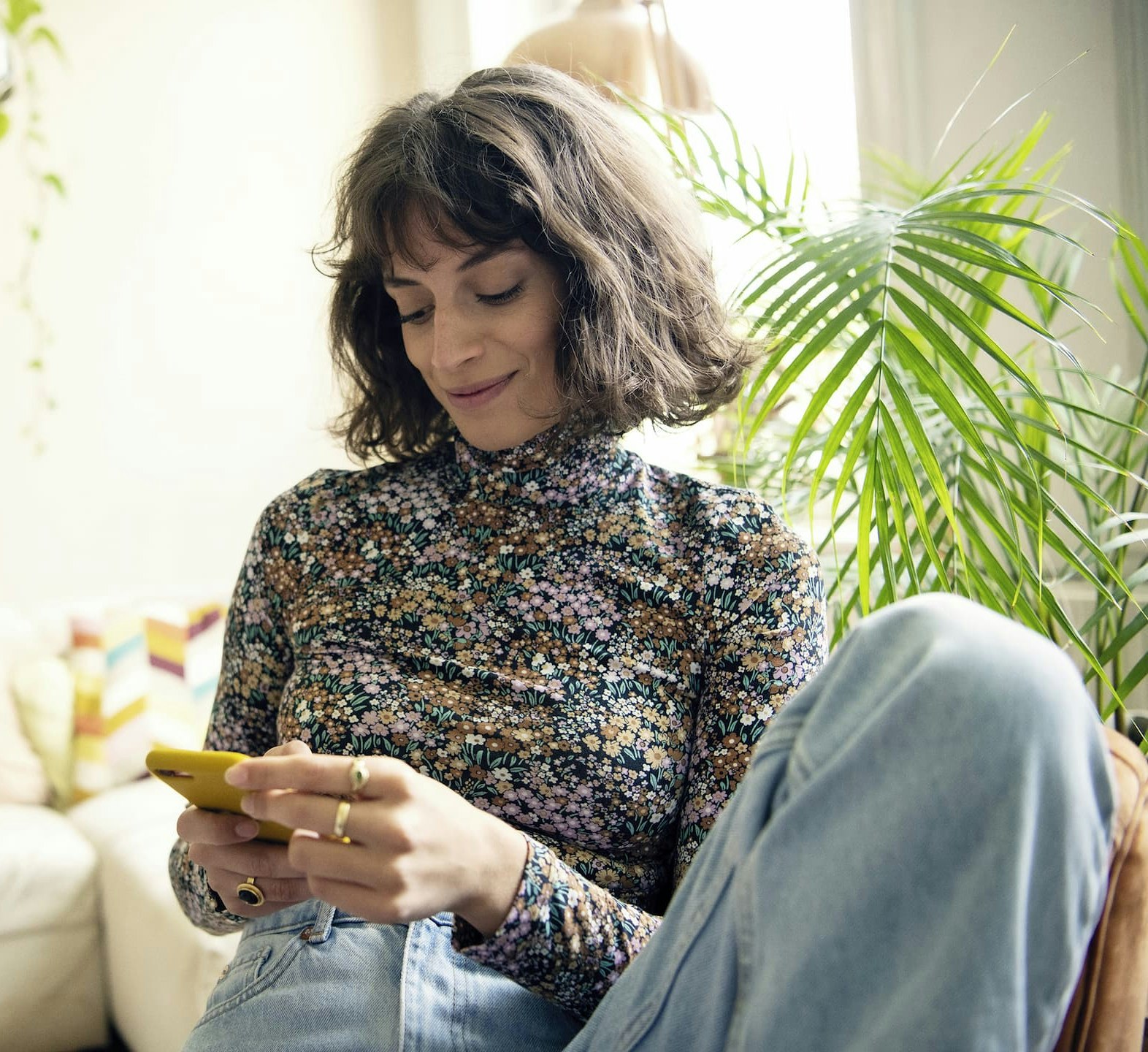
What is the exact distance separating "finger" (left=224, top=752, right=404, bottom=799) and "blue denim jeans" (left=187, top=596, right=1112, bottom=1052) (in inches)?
7.5

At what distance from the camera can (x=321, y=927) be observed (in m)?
0.90

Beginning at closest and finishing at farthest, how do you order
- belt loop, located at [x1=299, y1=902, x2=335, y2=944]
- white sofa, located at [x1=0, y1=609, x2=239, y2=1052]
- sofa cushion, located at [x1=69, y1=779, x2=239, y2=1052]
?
belt loop, located at [x1=299, y1=902, x2=335, y2=944] → sofa cushion, located at [x1=69, y1=779, x2=239, y2=1052] → white sofa, located at [x1=0, y1=609, x2=239, y2=1052]

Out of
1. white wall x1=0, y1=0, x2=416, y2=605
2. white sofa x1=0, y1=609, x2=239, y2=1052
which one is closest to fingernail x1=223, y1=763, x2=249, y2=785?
white sofa x1=0, y1=609, x2=239, y2=1052

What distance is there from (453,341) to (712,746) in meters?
0.44

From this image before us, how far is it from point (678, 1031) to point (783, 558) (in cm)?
51

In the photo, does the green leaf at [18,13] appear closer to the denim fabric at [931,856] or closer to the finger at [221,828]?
the finger at [221,828]

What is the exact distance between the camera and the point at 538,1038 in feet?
2.83

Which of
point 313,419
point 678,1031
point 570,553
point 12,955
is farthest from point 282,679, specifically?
point 313,419

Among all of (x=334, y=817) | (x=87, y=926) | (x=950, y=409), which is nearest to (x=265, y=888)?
(x=334, y=817)

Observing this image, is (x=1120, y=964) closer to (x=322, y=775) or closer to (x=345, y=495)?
(x=322, y=775)

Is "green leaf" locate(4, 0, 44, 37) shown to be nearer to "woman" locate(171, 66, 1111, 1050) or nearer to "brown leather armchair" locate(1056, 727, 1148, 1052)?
"woman" locate(171, 66, 1111, 1050)

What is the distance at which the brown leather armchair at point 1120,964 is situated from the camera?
620 mm

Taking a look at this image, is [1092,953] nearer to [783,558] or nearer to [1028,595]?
[783,558]

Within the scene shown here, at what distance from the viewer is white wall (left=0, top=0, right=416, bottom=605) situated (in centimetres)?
276
